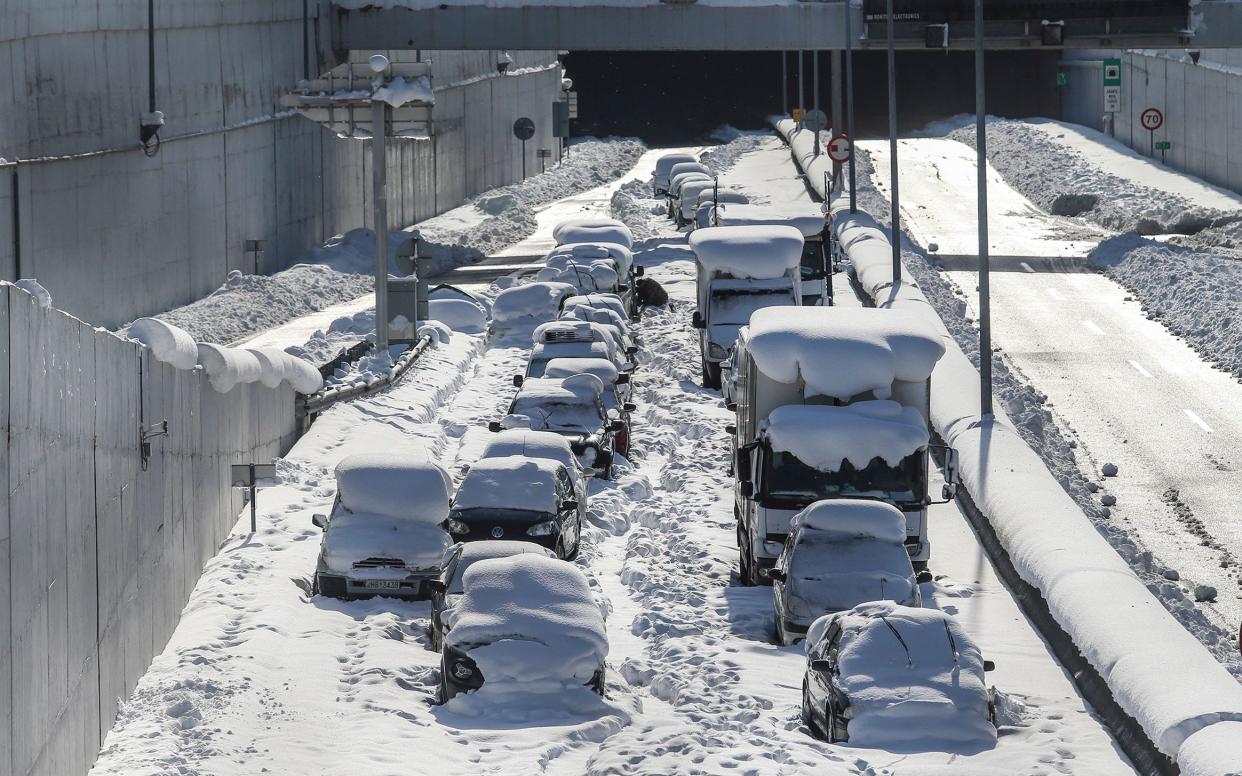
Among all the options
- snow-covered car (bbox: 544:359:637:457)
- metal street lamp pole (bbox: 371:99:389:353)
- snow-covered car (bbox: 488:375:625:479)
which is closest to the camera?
snow-covered car (bbox: 488:375:625:479)

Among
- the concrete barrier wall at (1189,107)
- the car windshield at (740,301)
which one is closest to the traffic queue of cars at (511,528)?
the car windshield at (740,301)

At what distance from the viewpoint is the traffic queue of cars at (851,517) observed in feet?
48.0

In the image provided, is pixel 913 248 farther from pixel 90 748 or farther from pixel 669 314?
pixel 90 748

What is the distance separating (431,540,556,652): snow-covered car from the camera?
17.8m

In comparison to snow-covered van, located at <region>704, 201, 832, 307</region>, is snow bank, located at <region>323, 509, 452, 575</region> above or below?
below

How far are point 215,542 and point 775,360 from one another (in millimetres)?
7026

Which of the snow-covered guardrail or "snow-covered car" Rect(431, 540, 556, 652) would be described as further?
"snow-covered car" Rect(431, 540, 556, 652)

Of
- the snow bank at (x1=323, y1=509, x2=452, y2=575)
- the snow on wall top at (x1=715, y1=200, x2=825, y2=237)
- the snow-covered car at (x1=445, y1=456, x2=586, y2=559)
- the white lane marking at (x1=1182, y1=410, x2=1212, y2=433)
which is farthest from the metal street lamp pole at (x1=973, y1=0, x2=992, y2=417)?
the snow on wall top at (x1=715, y1=200, x2=825, y2=237)

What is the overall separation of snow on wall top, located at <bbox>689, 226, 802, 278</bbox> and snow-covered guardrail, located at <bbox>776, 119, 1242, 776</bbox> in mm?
3964

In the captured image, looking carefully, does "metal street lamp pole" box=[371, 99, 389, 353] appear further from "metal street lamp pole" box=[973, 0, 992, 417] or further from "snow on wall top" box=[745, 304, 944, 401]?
"snow on wall top" box=[745, 304, 944, 401]

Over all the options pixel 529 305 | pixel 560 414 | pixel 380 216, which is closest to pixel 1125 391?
pixel 560 414

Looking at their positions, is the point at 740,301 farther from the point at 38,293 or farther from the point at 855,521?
the point at 38,293

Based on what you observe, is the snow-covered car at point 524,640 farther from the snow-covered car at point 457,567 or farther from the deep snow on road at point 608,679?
the snow-covered car at point 457,567

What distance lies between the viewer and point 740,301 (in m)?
33.5
